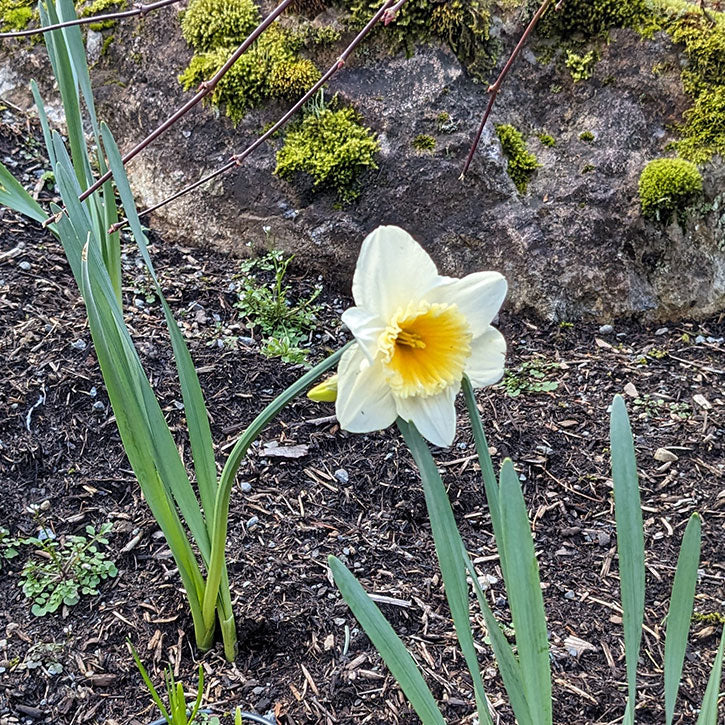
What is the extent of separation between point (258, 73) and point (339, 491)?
147cm

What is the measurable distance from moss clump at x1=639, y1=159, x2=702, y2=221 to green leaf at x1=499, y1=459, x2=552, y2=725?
1940 mm

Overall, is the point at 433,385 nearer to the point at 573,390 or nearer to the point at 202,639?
the point at 202,639

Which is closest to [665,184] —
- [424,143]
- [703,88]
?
[703,88]

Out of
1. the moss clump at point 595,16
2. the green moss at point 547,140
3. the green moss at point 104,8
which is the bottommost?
the green moss at point 547,140

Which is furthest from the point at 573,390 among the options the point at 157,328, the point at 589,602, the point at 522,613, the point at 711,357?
the point at 522,613

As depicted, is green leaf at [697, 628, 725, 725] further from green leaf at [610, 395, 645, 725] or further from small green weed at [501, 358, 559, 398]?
small green weed at [501, 358, 559, 398]

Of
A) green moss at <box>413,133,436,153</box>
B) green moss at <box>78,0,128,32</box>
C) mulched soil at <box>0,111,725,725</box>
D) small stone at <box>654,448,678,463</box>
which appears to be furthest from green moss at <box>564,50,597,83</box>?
green moss at <box>78,0,128,32</box>

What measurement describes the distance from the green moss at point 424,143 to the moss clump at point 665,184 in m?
0.72

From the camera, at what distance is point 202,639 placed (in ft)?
4.77

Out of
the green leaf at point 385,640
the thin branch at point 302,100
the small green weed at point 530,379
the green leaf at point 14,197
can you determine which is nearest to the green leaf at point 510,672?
the green leaf at point 385,640

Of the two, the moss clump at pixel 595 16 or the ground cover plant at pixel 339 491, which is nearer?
the ground cover plant at pixel 339 491

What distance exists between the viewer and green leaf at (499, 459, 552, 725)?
87cm

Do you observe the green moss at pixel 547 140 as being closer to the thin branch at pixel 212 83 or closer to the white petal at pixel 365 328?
the thin branch at pixel 212 83

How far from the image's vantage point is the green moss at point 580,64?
2.63 meters
